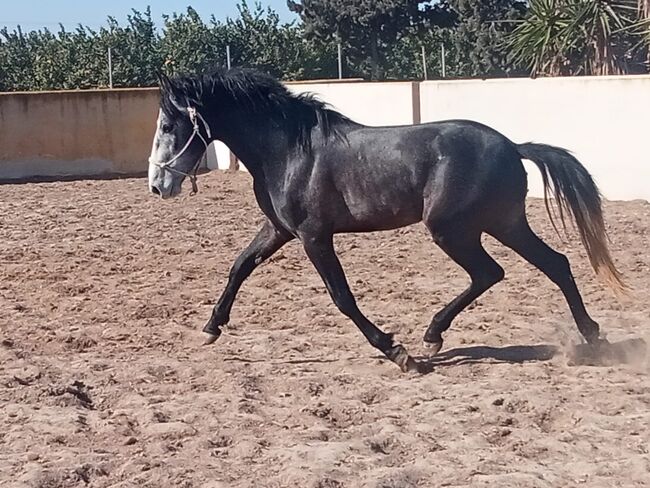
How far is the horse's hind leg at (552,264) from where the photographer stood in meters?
6.11

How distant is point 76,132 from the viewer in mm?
17859

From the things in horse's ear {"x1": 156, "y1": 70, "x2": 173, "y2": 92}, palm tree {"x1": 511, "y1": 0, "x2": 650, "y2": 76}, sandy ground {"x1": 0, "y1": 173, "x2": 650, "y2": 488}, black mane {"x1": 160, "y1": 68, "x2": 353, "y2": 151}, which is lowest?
sandy ground {"x1": 0, "y1": 173, "x2": 650, "y2": 488}

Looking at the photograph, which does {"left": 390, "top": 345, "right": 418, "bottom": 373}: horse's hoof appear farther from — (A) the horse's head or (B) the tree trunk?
(B) the tree trunk

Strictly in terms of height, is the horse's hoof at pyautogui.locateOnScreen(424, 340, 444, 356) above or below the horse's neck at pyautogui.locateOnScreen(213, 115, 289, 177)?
below

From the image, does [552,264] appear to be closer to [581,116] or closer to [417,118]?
[581,116]

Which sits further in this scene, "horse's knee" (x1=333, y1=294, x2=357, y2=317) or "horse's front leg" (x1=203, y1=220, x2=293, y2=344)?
"horse's front leg" (x1=203, y1=220, x2=293, y2=344)

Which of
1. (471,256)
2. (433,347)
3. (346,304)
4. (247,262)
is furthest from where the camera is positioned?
(247,262)

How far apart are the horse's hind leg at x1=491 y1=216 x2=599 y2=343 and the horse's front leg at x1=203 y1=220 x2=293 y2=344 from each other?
1.26 metres

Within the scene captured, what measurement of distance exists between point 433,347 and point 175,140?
183 centimetres

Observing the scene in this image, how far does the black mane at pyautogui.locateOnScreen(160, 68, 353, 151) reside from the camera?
629cm

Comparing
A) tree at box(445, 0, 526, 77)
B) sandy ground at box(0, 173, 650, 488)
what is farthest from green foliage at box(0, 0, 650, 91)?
sandy ground at box(0, 173, 650, 488)

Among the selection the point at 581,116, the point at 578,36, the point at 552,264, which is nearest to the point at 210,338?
the point at 552,264

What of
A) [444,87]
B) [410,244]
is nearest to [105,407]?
[410,244]

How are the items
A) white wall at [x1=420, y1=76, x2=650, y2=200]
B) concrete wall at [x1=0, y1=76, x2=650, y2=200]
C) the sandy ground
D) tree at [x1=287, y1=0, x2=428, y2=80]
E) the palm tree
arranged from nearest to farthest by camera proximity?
the sandy ground
white wall at [x1=420, y1=76, x2=650, y2=200]
concrete wall at [x1=0, y1=76, x2=650, y2=200]
the palm tree
tree at [x1=287, y1=0, x2=428, y2=80]
